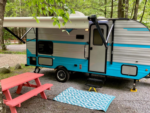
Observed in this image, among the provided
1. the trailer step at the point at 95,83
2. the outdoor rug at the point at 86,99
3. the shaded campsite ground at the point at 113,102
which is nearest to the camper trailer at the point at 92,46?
the trailer step at the point at 95,83

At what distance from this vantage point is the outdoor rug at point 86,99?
413cm

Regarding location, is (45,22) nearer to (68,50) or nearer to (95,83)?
(68,50)

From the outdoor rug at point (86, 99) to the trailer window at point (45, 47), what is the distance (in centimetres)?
210

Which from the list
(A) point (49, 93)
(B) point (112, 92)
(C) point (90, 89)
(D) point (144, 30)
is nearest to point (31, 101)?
(A) point (49, 93)

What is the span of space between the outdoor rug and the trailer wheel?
3.61 ft

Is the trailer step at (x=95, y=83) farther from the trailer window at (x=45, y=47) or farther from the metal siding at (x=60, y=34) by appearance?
the trailer window at (x=45, y=47)

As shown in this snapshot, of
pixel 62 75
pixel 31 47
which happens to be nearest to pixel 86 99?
pixel 62 75

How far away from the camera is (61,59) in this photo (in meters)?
6.25

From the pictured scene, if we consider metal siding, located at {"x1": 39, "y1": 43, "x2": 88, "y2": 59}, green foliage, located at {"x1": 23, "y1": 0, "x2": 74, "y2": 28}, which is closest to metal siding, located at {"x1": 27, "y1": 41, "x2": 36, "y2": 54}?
metal siding, located at {"x1": 39, "y1": 43, "x2": 88, "y2": 59}

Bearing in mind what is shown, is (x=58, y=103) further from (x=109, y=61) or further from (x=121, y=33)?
(x=121, y=33)

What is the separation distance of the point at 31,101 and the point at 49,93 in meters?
0.73

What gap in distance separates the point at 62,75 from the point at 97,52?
172 cm

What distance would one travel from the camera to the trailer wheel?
617 centimetres

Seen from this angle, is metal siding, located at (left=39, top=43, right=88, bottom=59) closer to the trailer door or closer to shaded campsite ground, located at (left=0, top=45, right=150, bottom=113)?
the trailer door
